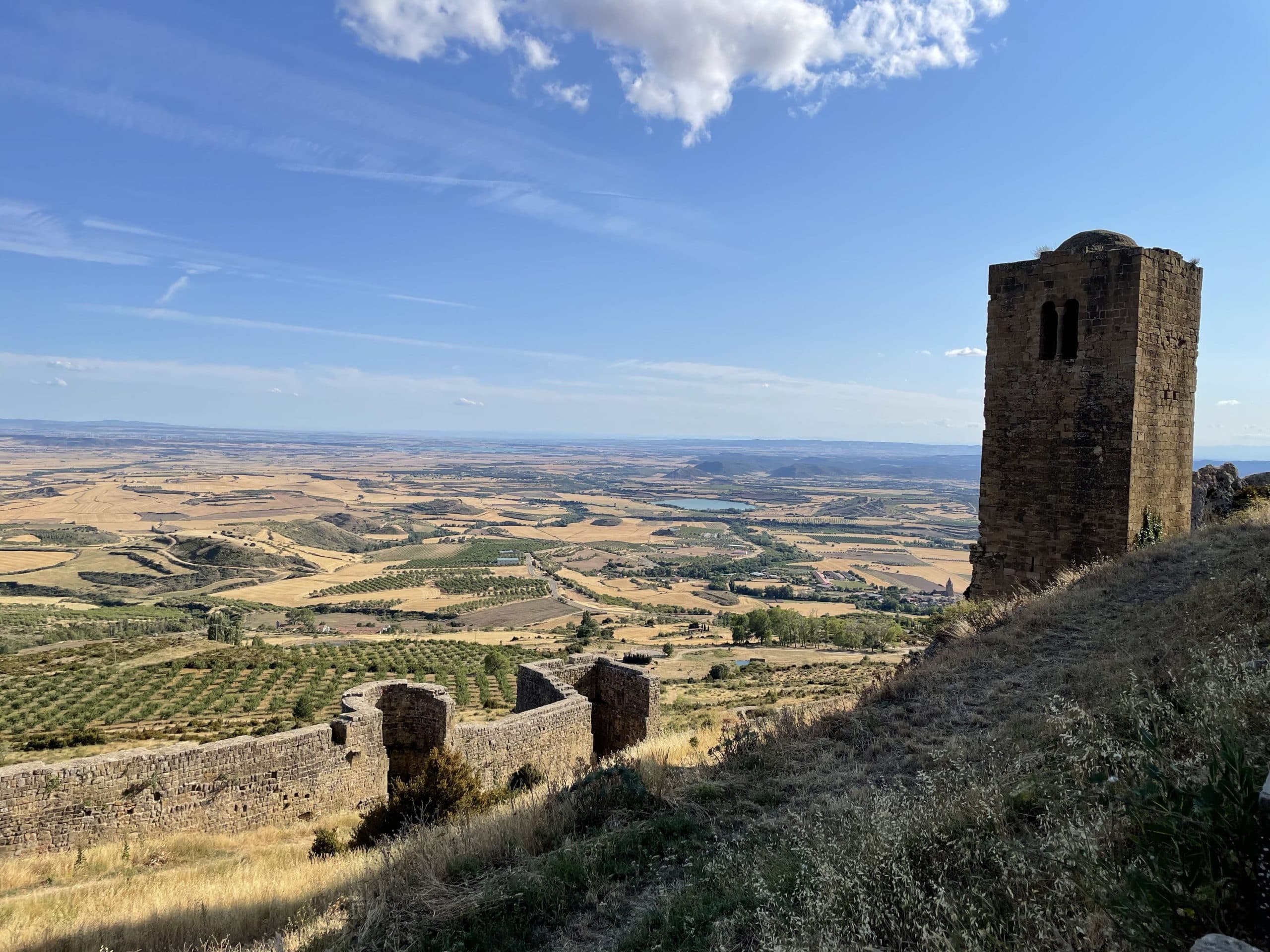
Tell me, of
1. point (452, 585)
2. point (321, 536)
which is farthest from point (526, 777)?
point (321, 536)

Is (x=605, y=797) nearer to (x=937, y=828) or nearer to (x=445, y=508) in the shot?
(x=937, y=828)

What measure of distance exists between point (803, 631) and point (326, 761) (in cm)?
3887

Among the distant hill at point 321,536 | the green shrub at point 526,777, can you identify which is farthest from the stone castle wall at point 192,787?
the distant hill at point 321,536

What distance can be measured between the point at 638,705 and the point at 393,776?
4.00 metres

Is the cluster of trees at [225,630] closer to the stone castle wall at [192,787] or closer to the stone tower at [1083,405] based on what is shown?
the stone castle wall at [192,787]

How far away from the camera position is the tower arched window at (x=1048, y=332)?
10.4 m

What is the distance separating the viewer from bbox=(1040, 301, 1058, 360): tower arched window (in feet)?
34.2

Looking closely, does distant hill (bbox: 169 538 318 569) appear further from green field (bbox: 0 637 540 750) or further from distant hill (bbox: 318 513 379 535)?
green field (bbox: 0 637 540 750)

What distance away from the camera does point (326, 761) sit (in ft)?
31.0

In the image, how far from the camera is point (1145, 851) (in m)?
2.50

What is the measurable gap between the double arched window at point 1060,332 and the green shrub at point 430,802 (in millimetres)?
10147

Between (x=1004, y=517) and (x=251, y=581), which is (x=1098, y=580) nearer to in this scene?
(x=1004, y=517)

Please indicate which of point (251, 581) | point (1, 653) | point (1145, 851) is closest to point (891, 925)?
point (1145, 851)

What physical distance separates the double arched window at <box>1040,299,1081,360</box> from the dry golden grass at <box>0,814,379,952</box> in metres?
11.0
